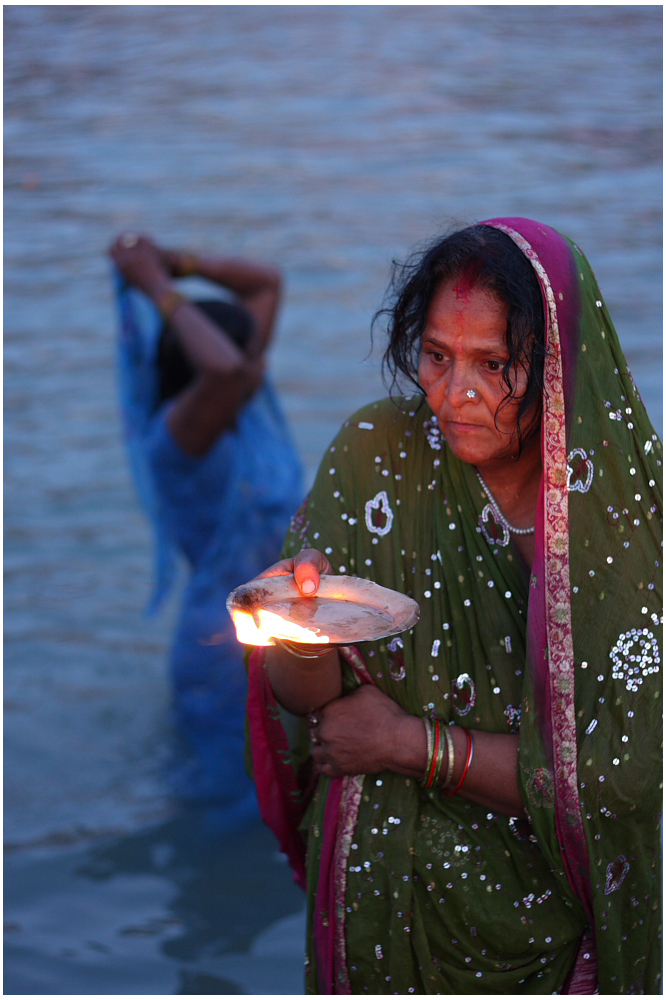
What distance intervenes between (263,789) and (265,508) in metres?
1.37

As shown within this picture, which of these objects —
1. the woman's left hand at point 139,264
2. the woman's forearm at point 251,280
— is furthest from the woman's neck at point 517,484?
the woman's forearm at point 251,280

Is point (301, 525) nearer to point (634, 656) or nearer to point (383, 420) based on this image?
point (383, 420)

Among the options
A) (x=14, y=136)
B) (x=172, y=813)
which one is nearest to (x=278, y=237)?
(x=14, y=136)

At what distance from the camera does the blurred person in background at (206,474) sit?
2.93 m

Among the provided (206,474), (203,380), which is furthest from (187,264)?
(206,474)

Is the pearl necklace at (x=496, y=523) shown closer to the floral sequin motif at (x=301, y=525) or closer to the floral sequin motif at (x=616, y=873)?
the floral sequin motif at (x=301, y=525)

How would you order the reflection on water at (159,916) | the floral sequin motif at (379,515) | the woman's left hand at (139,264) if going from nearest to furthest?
1. the floral sequin motif at (379,515)
2. the reflection on water at (159,916)
3. the woman's left hand at (139,264)

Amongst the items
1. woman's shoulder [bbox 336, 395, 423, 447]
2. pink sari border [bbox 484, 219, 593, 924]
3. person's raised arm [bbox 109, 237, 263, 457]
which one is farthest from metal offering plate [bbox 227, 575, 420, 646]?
person's raised arm [bbox 109, 237, 263, 457]

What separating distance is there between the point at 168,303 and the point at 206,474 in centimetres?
56

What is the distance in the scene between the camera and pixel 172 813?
3137 millimetres

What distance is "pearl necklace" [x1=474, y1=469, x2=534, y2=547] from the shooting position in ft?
5.11

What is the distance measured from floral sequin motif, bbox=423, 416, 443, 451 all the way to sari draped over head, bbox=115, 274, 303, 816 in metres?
1.44

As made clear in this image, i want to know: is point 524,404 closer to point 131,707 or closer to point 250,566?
point 250,566

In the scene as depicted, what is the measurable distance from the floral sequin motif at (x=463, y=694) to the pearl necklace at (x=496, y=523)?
0.22 meters
